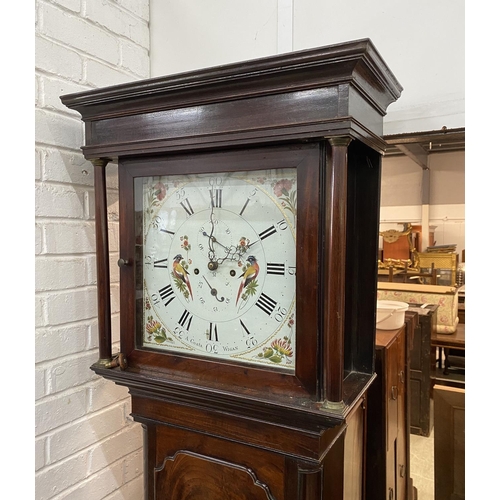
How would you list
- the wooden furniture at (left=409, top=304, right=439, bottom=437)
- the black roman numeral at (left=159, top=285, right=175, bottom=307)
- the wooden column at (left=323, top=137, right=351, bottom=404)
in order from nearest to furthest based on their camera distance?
the wooden column at (left=323, top=137, right=351, bottom=404) < the black roman numeral at (left=159, top=285, right=175, bottom=307) < the wooden furniture at (left=409, top=304, right=439, bottom=437)

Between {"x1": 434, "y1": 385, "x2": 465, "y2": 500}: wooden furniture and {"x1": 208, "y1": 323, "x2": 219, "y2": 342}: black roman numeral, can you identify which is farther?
{"x1": 434, "y1": 385, "x2": 465, "y2": 500}: wooden furniture

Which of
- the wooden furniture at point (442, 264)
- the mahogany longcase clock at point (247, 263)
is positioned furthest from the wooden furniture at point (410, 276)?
the mahogany longcase clock at point (247, 263)

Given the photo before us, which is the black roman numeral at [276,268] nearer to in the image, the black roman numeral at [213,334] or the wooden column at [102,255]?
the black roman numeral at [213,334]

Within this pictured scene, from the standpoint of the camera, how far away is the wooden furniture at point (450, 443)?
1247 mm

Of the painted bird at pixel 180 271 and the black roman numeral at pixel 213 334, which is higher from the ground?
the painted bird at pixel 180 271

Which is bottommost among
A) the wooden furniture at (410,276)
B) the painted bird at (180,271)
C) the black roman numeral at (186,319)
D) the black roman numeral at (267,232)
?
the wooden furniture at (410,276)

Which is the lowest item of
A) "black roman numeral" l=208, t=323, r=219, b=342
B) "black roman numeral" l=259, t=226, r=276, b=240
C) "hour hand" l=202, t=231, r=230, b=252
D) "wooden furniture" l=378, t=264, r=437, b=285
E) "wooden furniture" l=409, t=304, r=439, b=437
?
"wooden furniture" l=409, t=304, r=439, b=437

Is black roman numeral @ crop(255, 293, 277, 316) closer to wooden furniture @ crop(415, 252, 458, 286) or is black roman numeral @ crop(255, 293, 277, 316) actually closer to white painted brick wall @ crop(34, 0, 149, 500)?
white painted brick wall @ crop(34, 0, 149, 500)

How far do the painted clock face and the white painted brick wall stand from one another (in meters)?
0.23

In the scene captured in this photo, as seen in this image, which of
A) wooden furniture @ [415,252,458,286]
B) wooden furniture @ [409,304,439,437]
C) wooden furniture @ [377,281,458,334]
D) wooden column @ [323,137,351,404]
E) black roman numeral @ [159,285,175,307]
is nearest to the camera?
A: wooden column @ [323,137,351,404]

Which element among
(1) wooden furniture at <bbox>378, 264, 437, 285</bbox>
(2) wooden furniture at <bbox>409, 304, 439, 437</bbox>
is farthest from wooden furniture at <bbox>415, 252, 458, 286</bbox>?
(2) wooden furniture at <bbox>409, 304, 439, 437</bbox>

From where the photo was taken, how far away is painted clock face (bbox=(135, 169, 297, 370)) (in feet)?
2.60

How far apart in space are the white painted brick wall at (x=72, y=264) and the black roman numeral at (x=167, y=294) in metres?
0.28
